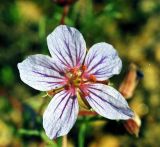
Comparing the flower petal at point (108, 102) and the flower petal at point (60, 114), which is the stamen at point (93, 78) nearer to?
the flower petal at point (108, 102)

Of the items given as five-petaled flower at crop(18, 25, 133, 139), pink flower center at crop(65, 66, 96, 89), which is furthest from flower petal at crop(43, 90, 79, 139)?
pink flower center at crop(65, 66, 96, 89)

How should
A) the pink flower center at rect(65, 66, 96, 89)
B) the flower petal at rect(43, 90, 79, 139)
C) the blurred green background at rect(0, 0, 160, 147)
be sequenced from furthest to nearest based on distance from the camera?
the blurred green background at rect(0, 0, 160, 147) → the pink flower center at rect(65, 66, 96, 89) → the flower petal at rect(43, 90, 79, 139)

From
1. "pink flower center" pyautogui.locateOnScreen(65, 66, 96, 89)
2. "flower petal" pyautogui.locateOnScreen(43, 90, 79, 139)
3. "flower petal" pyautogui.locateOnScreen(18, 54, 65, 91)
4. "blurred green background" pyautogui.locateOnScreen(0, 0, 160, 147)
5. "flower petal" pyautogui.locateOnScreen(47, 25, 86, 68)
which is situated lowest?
"blurred green background" pyautogui.locateOnScreen(0, 0, 160, 147)

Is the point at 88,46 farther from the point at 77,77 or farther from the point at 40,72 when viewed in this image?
the point at 40,72

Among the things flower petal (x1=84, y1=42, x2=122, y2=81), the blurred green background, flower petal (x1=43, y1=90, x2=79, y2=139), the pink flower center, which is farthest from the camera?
the blurred green background

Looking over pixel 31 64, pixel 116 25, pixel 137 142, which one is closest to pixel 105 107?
pixel 31 64

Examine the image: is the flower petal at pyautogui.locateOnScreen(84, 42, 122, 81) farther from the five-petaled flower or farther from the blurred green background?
the blurred green background
